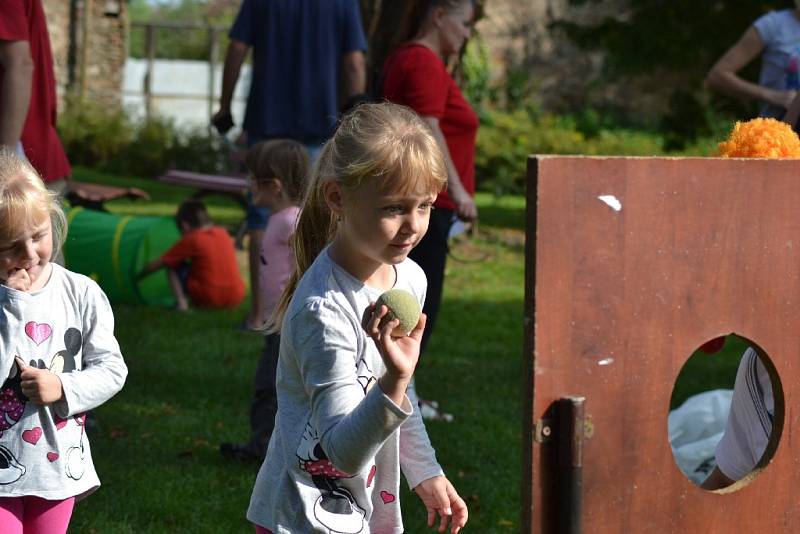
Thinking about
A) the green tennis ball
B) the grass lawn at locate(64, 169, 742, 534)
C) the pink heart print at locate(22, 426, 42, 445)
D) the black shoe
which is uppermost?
the green tennis ball

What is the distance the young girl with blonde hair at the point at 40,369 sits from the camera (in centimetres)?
255

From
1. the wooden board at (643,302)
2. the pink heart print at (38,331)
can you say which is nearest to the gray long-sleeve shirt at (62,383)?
the pink heart print at (38,331)

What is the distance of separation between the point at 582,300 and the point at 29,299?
1.27 meters

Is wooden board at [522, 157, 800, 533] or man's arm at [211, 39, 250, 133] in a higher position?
man's arm at [211, 39, 250, 133]

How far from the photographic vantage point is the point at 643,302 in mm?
2035

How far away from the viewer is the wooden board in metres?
1.93

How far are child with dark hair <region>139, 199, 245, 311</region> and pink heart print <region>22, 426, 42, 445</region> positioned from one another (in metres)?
5.05

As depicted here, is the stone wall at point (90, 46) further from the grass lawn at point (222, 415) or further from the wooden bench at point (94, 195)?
the grass lawn at point (222, 415)

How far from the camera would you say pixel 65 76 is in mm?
20859

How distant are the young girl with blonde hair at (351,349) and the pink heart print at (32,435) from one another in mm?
576

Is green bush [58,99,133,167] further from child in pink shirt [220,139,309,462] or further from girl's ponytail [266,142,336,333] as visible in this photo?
girl's ponytail [266,142,336,333]

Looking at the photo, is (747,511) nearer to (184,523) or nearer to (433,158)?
(433,158)

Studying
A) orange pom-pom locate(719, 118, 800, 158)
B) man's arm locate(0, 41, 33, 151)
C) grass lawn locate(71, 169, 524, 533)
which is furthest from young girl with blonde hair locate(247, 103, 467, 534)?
man's arm locate(0, 41, 33, 151)

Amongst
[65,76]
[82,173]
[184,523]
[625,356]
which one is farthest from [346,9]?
[65,76]
